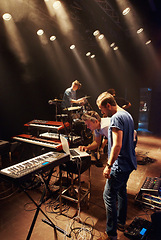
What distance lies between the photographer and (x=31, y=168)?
1.56 m

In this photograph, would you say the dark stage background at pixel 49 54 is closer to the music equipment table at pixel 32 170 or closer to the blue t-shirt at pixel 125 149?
the music equipment table at pixel 32 170

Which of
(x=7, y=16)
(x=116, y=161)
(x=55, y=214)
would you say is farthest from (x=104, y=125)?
(x=7, y=16)

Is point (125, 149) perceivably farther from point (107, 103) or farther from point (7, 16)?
point (7, 16)

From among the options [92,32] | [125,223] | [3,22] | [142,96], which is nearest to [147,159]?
[125,223]

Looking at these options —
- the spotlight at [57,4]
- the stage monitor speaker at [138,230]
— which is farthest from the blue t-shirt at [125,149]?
the spotlight at [57,4]

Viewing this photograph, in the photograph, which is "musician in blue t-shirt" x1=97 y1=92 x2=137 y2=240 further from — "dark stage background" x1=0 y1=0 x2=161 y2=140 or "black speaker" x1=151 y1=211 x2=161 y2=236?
"dark stage background" x1=0 y1=0 x2=161 y2=140

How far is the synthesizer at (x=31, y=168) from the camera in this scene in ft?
4.64

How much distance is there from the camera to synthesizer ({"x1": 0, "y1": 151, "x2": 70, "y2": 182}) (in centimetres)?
141

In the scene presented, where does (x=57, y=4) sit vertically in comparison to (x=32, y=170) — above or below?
above

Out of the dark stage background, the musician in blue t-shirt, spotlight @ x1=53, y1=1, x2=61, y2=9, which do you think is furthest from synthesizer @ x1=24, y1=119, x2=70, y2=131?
spotlight @ x1=53, y1=1, x2=61, y2=9

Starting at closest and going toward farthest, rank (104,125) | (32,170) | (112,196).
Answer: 1. (32,170)
2. (112,196)
3. (104,125)

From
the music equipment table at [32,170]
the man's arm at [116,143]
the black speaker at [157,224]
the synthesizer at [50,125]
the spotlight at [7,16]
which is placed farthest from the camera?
the spotlight at [7,16]

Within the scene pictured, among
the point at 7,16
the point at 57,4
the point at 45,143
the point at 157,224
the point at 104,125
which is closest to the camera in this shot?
the point at 157,224

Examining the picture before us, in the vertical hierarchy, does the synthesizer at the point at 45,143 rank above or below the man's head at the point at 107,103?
below
